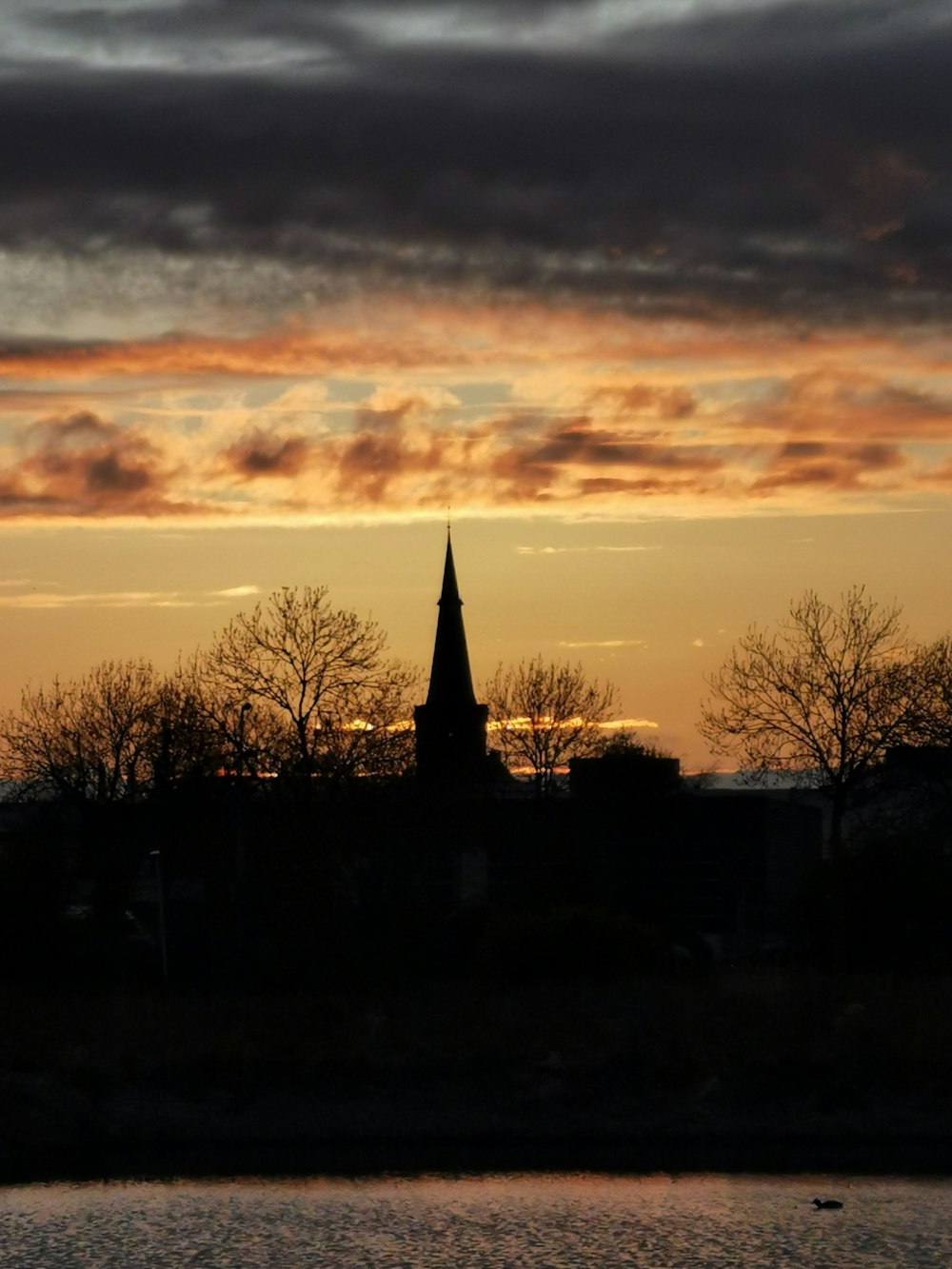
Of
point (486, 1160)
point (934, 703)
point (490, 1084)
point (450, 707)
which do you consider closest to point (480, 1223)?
point (486, 1160)

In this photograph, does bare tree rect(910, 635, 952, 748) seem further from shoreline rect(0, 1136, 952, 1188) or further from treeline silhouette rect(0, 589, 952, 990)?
shoreline rect(0, 1136, 952, 1188)

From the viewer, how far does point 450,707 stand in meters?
106

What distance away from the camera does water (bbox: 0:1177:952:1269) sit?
3259 cm

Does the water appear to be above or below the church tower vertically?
below

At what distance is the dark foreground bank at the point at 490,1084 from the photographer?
44062 mm

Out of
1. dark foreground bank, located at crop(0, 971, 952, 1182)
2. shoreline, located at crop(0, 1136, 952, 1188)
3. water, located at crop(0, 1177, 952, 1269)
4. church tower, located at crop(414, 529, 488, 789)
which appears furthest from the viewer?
church tower, located at crop(414, 529, 488, 789)

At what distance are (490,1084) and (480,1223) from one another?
37.7 feet

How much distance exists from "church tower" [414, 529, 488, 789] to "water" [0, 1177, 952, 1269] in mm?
58099

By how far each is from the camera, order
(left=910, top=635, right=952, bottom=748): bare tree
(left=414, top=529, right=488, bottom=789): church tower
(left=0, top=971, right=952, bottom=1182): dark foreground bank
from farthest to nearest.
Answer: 1. (left=414, top=529, right=488, bottom=789): church tower
2. (left=910, top=635, right=952, bottom=748): bare tree
3. (left=0, top=971, right=952, bottom=1182): dark foreground bank

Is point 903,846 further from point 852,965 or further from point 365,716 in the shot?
point 365,716

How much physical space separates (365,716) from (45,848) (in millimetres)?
19312

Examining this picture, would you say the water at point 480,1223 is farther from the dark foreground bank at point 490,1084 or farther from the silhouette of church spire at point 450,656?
the silhouette of church spire at point 450,656

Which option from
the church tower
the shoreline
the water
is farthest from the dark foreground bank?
the church tower

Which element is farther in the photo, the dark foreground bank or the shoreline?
the dark foreground bank
